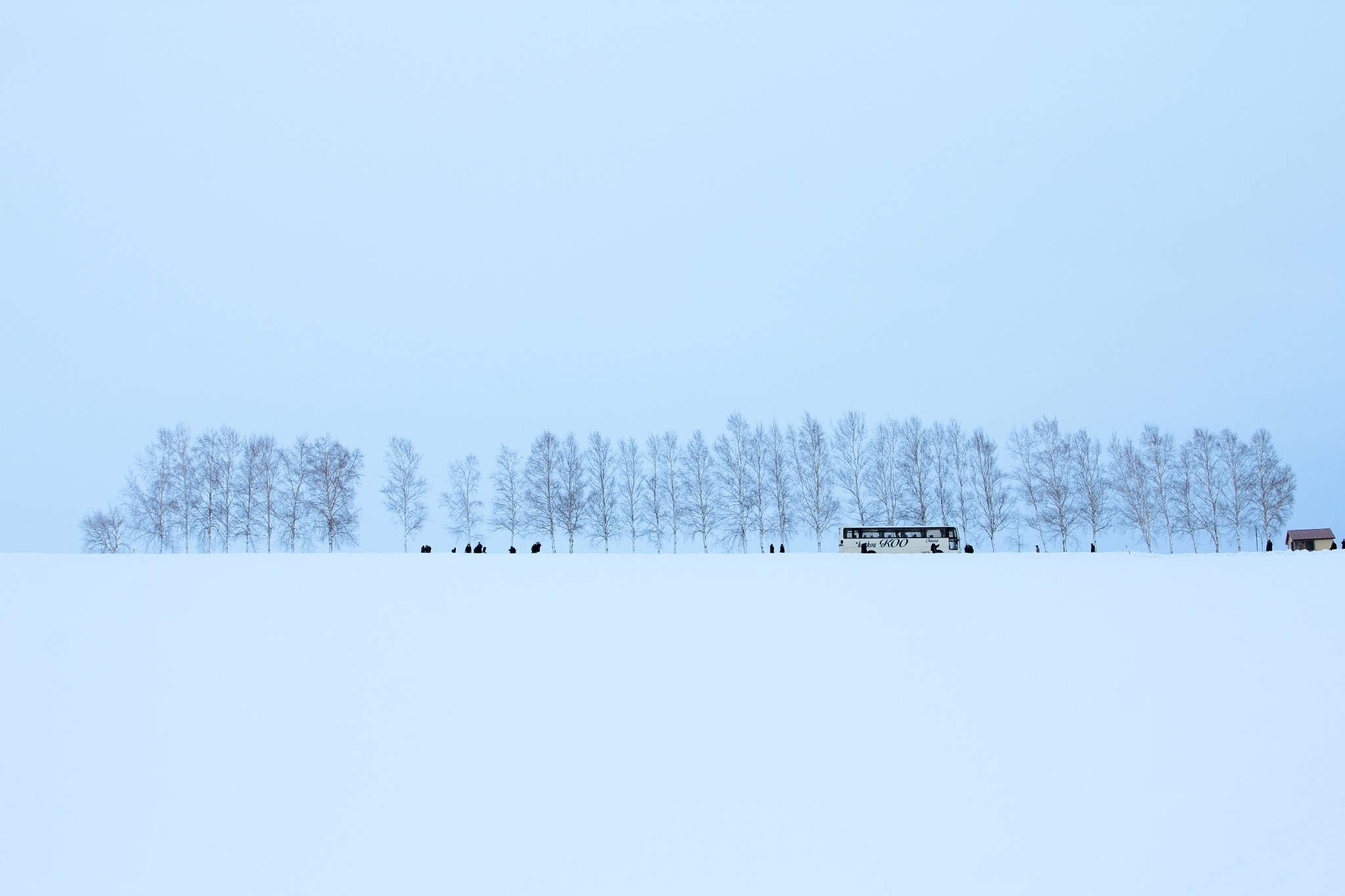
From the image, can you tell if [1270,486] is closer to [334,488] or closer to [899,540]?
[899,540]

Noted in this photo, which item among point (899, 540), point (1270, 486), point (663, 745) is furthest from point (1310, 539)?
point (663, 745)

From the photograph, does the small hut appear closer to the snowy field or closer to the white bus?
the white bus

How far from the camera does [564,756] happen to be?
12.6 metres

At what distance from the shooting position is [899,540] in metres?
47.0

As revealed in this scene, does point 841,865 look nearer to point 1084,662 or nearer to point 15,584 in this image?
point 1084,662

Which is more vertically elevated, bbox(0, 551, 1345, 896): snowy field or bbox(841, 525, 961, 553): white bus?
bbox(841, 525, 961, 553): white bus

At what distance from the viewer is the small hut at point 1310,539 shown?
2083 inches

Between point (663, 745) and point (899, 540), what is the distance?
36373 millimetres

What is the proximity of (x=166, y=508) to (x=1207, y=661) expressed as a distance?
180ft

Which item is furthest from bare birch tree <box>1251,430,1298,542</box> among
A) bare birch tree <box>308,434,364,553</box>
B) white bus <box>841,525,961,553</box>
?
bare birch tree <box>308,434,364,553</box>

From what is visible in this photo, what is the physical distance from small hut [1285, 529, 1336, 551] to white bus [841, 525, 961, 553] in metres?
24.1

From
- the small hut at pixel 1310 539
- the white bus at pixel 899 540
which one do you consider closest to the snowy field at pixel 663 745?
the white bus at pixel 899 540

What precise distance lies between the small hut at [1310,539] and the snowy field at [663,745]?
40144mm

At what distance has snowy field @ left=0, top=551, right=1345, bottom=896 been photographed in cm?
1005
